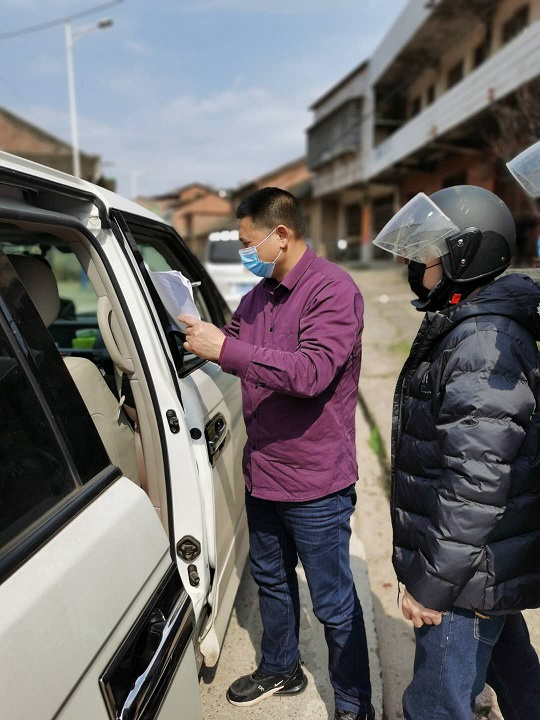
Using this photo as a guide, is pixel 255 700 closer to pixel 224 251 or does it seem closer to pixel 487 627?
pixel 487 627

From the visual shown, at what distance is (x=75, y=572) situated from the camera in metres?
1.04

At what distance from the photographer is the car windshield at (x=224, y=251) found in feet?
34.3

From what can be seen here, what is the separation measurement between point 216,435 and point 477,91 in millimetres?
12978

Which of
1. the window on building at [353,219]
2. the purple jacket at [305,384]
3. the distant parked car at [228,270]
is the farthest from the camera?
the window on building at [353,219]

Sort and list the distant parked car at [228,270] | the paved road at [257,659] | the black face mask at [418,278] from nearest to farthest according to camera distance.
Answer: the black face mask at [418,278] < the paved road at [257,659] < the distant parked car at [228,270]

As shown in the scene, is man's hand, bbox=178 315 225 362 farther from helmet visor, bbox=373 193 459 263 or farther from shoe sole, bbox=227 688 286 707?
shoe sole, bbox=227 688 286 707

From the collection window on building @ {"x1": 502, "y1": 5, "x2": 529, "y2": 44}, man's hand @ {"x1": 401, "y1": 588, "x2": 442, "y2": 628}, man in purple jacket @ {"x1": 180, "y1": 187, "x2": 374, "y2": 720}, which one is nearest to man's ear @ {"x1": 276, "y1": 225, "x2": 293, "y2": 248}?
man in purple jacket @ {"x1": 180, "y1": 187, "x2": 374, "y2": 720}

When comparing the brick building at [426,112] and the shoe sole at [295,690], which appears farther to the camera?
the brick building at [426,112]

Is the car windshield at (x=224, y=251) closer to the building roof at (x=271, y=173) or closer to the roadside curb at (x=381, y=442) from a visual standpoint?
the roadside curb at (x=381, y=442)

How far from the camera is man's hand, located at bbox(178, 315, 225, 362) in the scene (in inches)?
66.4

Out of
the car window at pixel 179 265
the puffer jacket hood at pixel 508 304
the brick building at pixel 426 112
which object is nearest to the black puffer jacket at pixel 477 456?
the puffer jacket hood at pixel 508 304

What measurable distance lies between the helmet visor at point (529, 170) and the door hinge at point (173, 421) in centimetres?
114

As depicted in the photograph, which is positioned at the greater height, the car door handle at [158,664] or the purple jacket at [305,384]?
the purple jacket at [305,384]

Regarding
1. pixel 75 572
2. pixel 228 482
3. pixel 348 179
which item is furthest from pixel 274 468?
pixel 348 179
